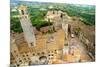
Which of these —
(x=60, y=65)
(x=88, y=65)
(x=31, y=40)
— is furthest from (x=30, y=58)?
A: (x=88, y=65)

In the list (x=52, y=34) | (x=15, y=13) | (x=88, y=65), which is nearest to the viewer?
(x=15, y=13)

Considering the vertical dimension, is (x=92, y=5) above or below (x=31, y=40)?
above

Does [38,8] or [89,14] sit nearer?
[38,8]

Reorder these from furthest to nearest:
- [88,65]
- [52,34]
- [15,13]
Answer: [88,65]
[52,34]
[15,13]

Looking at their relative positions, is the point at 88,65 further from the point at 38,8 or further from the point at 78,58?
the point at 38,8
